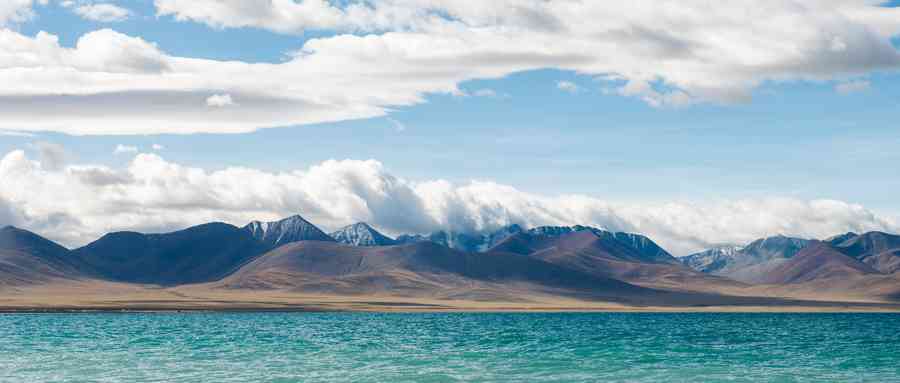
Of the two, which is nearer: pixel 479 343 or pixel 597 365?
pixel 597 365

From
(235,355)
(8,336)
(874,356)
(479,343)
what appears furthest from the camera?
(8,336)

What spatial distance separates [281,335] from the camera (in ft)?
393

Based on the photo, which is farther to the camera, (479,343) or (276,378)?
(479,343)

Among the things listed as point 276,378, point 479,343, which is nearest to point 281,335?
point 479,343

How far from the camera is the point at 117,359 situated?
258 ft

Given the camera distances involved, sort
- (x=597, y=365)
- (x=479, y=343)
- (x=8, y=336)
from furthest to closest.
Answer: (x=8, y=336) → (x=479, y=343) → (x=597, y=365)

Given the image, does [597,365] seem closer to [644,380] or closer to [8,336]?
[644,380]

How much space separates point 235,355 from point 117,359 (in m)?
9.56

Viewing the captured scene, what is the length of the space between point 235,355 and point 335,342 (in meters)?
21.3

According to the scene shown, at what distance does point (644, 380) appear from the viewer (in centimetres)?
6619

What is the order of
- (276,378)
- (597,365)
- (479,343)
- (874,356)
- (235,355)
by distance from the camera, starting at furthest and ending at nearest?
(479,343), (874,356), (235,355), (597,365), (276,378)

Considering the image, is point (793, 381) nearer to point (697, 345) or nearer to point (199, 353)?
point (697, 345)

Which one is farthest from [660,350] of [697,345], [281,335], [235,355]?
[281,335]

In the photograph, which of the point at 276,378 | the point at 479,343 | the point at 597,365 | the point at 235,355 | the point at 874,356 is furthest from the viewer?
the point at 479,343
